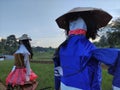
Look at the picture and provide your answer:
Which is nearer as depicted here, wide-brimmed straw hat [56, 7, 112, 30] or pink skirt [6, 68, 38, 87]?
Answer: wide-brimmed straw hat [56, 7, 112, 30]

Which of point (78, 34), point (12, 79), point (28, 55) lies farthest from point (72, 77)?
point (12, 79)

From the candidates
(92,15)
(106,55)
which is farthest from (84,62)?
(92,15)

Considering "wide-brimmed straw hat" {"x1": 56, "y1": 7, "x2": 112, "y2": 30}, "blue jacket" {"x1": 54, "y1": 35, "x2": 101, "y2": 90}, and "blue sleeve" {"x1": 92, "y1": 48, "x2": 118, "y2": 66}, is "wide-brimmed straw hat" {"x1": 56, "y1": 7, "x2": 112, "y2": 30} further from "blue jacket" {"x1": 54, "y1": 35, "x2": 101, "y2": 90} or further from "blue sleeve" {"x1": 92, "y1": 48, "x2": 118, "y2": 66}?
"blue sleeve" {"x1": 92, "y1": 48, "x2": 118, "y2": 66}

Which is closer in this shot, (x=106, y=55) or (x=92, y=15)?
(x=106, y=55)

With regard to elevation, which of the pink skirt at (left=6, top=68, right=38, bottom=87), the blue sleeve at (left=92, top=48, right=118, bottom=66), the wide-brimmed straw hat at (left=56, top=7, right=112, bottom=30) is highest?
the wide-brimmed straw hat at (left=56, top=7, right=112, bottom=30)

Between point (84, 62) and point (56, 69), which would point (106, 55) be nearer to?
point (84, 62)

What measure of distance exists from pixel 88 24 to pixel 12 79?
6.63 m

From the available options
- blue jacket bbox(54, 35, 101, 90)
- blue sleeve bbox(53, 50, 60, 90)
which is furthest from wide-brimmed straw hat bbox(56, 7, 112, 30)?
blue sleeve bbox(53, 50, 60, 90)

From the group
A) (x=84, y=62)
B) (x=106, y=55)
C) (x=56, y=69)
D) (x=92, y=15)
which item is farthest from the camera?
(x=56, y=69)

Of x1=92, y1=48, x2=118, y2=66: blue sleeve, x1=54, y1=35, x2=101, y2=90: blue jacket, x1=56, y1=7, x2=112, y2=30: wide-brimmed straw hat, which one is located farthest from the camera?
x1=56, y1=7, x2=112, y2=30: wide-brimmed straw hat

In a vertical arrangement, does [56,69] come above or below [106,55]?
below

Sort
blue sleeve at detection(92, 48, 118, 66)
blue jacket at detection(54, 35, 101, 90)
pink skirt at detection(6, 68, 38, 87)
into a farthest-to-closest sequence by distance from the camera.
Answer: pink skirt at detection(6, 68, 38, 87)
blue jacket at detection(54, 35, 101, 90)
blue sleeve at detection(92, 48, 118, 66)

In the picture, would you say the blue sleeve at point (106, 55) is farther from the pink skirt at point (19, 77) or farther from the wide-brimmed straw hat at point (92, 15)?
the pink skirt at point (19, 77)

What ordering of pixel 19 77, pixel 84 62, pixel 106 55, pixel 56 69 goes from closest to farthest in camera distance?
pixel 106 55 → pixel 84 62 → pixel 56 69 → pixel 19 77
